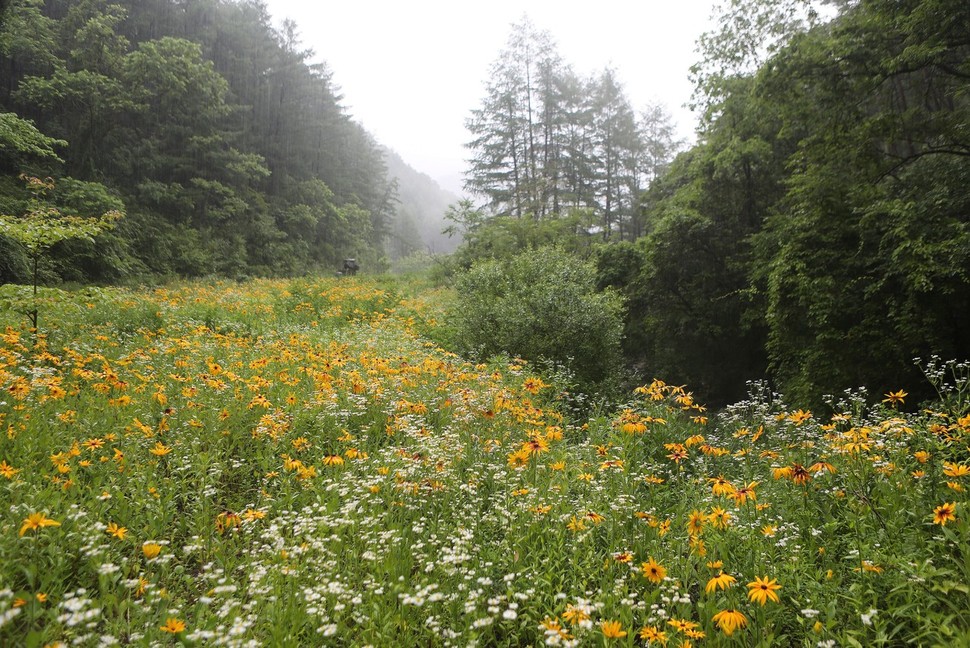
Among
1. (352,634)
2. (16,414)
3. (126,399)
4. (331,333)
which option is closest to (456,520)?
(352,634)

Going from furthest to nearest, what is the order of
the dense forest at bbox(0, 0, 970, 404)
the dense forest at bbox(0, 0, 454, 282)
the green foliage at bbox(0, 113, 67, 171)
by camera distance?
the dense forest at bbox(0, 0, 454, 282) → the green foliage at bbox(0, 113, 67, 171) → the dense forest at bbox(0, 0, 970, 404)

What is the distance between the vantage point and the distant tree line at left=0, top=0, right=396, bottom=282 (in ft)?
47.4

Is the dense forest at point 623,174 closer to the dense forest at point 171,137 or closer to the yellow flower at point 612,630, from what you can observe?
the dense forest at point 171,137

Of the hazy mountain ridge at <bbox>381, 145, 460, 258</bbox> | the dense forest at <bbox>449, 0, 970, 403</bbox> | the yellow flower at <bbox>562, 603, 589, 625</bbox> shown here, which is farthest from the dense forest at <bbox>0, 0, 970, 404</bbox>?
the hazy mountain ridge at <bbox>381, 145, 460, 258</bbox>

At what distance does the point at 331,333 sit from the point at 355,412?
166 inches

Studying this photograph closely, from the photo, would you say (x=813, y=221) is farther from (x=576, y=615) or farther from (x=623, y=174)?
(x=623, y=174)

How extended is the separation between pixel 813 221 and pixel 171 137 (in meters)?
23.7

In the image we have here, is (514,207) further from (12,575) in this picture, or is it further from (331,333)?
(12,575)

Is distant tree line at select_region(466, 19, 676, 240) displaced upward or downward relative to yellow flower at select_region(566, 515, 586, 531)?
upward

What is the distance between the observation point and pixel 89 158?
1722 cm

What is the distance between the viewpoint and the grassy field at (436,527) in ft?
6.30

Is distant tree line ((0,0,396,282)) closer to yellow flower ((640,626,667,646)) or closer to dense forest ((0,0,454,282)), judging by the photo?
dense forest ((0,0,454,282))

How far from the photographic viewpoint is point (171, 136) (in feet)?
66.4

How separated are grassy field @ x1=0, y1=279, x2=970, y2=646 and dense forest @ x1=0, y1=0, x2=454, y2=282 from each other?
9.87 metres
